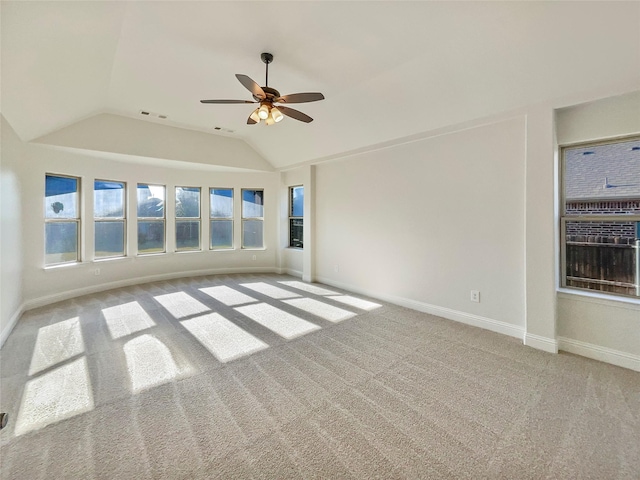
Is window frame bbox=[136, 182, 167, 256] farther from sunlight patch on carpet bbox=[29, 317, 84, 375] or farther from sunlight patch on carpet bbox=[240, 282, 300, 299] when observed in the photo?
sunlight patch on carpet bbox=[29, 317, 84, 375]

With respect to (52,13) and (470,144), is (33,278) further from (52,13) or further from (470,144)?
(470,144)

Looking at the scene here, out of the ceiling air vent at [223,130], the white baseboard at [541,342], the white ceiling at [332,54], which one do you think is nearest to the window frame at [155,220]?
the ceiling air vent at [223,130]

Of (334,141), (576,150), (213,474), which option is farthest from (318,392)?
(334,141)

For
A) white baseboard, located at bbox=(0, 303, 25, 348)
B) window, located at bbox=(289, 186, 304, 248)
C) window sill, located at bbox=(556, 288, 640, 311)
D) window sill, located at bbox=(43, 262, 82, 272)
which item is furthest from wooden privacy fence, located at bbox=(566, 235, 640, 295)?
window sill, located at bbox=(43, 262, 82, 272)

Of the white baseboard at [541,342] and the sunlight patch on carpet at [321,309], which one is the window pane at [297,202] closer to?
the sunlight patch on carpet at [321,309]

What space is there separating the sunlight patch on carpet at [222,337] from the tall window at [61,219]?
3.05 meters

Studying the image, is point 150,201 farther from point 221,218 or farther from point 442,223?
point 442,223

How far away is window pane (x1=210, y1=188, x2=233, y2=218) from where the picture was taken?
277 inches

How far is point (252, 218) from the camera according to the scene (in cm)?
732

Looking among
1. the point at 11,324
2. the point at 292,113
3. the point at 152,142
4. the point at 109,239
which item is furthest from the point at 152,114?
the point at 11,324

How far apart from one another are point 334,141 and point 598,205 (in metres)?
3.62

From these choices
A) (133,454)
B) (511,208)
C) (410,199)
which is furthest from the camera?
(410,199)

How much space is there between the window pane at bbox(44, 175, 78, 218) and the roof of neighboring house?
750 cm

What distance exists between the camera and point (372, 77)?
11.1 ft
